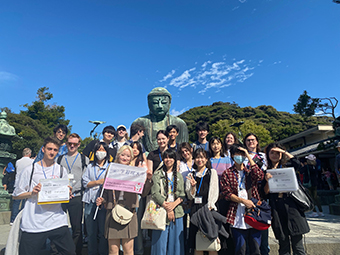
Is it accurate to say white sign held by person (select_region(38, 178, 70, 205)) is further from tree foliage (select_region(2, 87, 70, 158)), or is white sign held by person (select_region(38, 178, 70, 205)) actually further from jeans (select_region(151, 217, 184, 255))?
tree foliage (select_region(2, 87, 70, 158))

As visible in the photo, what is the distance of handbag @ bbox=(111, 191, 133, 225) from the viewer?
2.79m

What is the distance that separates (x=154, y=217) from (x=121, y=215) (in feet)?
1.35

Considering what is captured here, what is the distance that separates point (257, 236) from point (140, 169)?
1.70m

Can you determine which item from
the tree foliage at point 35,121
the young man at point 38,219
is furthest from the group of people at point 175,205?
the tree foliage at point 35,121

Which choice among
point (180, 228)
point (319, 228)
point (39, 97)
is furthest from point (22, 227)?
point (39, 97)

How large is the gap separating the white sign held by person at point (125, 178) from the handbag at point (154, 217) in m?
0.26

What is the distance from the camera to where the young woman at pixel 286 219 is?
283 centimetres

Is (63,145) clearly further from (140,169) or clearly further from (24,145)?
(24,145)

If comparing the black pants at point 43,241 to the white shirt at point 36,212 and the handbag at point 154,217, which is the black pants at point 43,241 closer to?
the white shirt at point 36,212

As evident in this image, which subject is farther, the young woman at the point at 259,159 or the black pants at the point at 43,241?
the young woman at the point at 259,159

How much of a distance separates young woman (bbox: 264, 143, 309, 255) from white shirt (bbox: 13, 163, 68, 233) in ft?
8.81

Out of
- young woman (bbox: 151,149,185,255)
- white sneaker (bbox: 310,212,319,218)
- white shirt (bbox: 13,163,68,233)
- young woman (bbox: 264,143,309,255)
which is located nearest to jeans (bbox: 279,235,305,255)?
young woman (bbox: 264,143,309,255)

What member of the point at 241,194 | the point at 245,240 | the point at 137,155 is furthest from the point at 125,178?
the point at 245,240

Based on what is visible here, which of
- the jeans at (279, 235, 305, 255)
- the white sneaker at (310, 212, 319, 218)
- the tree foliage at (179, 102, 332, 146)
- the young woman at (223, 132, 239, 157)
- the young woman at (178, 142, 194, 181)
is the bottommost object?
the white sneaker at (310, 212, 319, 218)
